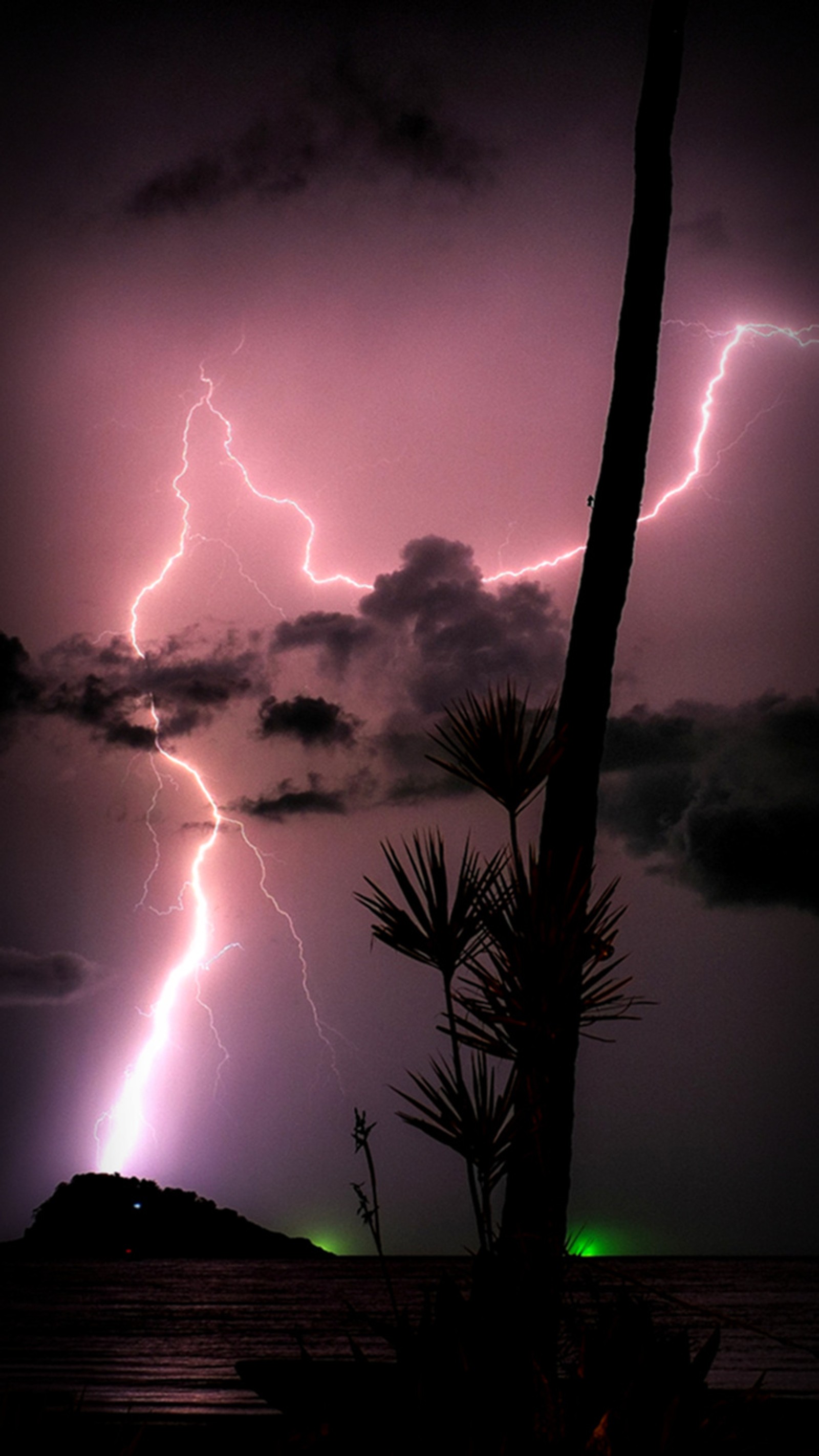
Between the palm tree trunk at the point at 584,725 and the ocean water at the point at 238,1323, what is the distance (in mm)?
181

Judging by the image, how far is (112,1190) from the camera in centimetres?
3641

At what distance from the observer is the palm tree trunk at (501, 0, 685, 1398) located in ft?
9.35

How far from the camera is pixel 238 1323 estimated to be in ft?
23.6

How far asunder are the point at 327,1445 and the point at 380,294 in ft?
26.0

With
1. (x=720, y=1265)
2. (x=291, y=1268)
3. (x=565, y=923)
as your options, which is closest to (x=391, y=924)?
(x=565, y=923)

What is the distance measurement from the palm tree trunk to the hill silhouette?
26.4 meters

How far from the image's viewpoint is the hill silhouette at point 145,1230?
30047 mm

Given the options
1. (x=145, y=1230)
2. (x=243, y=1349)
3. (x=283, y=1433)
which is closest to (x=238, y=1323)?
(x=243, y=1349)

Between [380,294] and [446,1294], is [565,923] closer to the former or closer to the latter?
[446,1294]

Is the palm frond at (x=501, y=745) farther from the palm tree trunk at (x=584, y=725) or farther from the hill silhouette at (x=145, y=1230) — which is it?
the hill silhouette at (x=145, y=1230)

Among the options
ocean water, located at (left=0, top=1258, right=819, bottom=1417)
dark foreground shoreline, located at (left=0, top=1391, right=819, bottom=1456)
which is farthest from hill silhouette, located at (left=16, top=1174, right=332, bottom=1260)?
dark foreground shoreline, located at (left=0, top=1391, right=819, bottom=1456)

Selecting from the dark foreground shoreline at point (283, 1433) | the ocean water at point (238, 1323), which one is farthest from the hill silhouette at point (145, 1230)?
the dark foreground shoreline at point (283, 1433)

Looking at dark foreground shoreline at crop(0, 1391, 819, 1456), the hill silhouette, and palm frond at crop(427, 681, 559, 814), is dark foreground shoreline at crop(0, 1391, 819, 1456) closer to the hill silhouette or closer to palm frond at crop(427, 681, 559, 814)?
palm frond at crop(427, 681, 559, 814)

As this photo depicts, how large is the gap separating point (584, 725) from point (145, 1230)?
105ft
